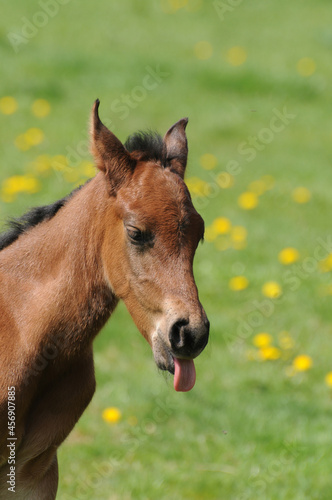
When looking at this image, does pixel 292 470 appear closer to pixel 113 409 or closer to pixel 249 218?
pixel 113 409

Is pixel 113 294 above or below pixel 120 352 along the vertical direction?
above

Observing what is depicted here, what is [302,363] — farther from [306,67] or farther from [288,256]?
[306,67]

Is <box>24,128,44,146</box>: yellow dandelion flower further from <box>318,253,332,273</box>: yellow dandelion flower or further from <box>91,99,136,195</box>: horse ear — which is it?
<box>91,99,136,195</box>: horse ear

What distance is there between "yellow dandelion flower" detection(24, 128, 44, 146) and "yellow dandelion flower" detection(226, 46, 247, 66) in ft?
12.2

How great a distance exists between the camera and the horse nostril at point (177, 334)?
2867 millimetres

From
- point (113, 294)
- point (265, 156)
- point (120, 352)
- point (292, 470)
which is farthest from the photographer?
point (265, 156)

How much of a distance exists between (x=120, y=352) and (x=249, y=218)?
2.49 metres

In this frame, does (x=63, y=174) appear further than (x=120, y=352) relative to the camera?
Yes

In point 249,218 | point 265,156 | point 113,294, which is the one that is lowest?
point 265,156

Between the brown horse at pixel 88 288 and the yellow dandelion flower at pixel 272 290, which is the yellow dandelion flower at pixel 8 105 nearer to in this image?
the yellow dandelion flower at pixel 272 290

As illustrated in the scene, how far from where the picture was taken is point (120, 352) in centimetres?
592

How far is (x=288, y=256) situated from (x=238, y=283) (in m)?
0.51

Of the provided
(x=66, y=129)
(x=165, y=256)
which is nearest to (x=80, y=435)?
(x=165, y=256)

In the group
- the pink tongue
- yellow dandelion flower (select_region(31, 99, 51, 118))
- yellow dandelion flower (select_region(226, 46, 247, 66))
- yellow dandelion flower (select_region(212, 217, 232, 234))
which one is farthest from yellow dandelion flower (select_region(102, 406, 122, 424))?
yellow dandelion flower (select_region(226, 46, 247, 66))
